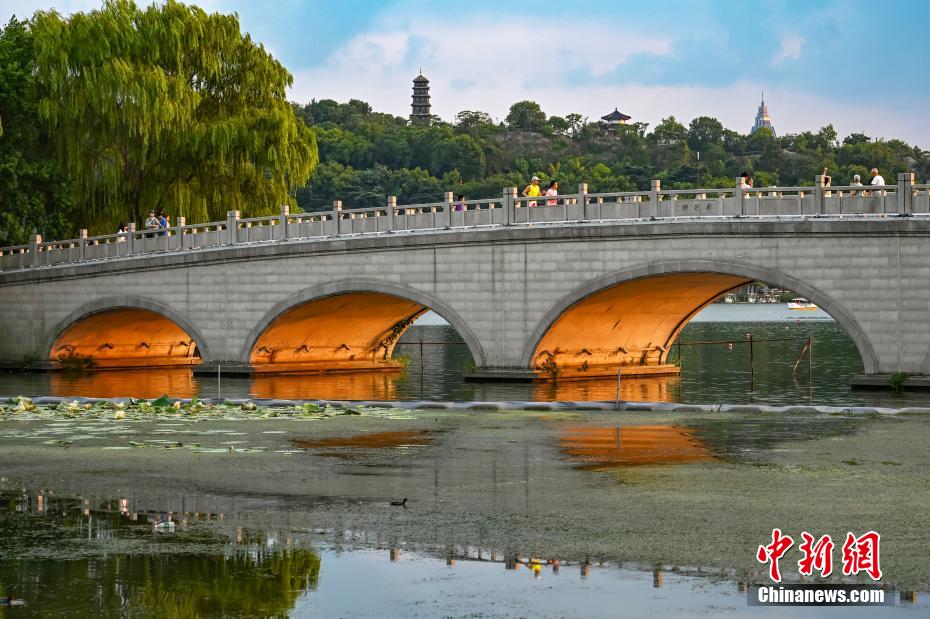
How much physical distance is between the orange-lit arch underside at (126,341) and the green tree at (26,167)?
277 cm

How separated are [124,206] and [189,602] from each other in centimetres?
3061

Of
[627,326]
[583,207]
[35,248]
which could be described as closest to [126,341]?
[35,248]

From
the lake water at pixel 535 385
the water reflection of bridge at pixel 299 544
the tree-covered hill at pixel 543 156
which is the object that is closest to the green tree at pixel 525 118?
the tree-covered hill at pixel 543 156

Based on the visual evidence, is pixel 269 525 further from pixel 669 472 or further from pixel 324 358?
pixel 324 358

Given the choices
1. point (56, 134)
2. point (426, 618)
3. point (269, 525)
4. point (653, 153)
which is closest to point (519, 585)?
point (426, 618)

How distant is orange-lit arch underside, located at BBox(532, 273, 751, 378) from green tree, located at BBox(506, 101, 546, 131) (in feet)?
353

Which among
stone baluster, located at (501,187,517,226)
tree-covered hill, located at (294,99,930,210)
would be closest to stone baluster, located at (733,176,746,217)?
stone baluster, located at (501,187,517,226)

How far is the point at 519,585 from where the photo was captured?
9.53 m

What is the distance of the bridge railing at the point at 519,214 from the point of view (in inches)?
1058

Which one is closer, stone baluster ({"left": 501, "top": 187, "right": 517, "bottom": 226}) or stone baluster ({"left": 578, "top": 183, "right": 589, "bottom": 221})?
stone baluster ({"left": 578, "top": 183, "right": 589, "bottom": 221})

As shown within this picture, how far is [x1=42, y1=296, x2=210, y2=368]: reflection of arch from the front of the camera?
34.5m

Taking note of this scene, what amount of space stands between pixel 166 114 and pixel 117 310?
5.09 m

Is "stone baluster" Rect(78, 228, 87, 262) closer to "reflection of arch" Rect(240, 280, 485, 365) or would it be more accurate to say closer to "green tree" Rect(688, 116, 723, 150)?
"reflection of arch" Rect(240, 280, 485, 365)

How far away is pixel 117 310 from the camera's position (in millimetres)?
36250
